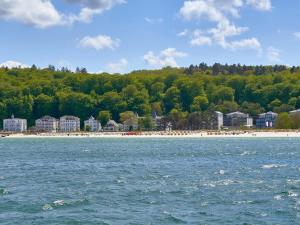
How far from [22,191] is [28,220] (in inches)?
408

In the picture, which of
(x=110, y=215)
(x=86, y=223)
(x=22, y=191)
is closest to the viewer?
(x=86, y=223)

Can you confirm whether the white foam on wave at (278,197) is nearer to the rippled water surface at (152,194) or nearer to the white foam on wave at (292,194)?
the rippled water surface at (152,194)

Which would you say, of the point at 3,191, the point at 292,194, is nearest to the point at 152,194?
the point at 292,194

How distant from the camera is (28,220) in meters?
30.9

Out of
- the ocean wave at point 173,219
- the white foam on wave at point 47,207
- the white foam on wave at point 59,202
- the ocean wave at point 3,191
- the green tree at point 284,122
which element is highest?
the green tree at point 284,122

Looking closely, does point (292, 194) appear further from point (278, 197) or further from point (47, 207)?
point (47, 207)

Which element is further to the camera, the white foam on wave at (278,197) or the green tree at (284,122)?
the green tree at (284,122)

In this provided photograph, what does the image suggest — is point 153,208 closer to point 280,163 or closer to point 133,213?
point 133,213

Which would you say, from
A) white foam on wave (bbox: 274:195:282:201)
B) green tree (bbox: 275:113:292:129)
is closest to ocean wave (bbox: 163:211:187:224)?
white foam on wave (bbox: 274:195:282:201)

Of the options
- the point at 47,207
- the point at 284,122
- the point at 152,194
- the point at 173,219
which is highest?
the point at 284,122

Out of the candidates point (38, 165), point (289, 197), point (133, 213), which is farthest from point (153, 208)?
point (38, 165)

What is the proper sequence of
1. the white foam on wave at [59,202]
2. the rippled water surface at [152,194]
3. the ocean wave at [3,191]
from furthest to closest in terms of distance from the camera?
the ocean wave at [3,191]
the white foam on wave at [59,202]
the rippled water surface at [152,194]

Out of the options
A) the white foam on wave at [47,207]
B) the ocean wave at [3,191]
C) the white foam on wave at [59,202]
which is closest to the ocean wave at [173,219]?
the white foam on wave at [47,207]

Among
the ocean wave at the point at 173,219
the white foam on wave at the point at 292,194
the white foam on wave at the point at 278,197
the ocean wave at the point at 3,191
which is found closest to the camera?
the ocean wave at the point at 173,219
